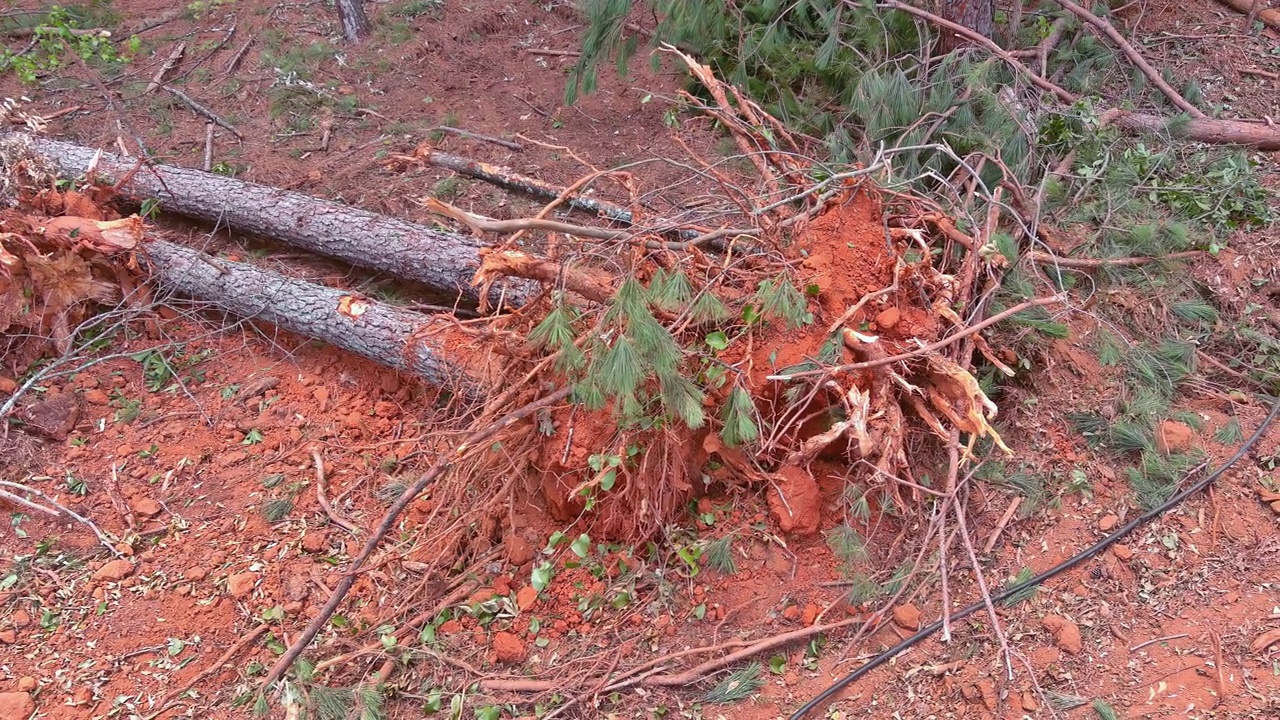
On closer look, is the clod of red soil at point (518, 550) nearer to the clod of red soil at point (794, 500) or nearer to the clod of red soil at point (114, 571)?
the clod of red soil at point (794, 500)

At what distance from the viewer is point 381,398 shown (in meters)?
3.66

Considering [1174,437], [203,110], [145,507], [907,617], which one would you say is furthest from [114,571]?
[1174,437]

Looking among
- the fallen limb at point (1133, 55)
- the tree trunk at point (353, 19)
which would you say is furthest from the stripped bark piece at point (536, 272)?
the tree trunk at point (353, 19)

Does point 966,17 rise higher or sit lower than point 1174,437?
higher

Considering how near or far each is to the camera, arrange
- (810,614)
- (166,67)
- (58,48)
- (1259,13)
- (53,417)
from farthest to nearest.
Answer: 1. (58,48)
2. (166,67)
3. (1259,13)
4. (53,417)
5. (810,614)

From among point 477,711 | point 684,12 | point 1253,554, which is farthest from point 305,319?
point 1253,554

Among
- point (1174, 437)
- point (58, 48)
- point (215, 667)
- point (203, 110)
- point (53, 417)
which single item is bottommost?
point (215, 667)

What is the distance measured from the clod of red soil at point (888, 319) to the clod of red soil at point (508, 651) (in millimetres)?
1592

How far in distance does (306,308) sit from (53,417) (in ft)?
3.82

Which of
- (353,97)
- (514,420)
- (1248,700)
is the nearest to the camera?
(1248,700)

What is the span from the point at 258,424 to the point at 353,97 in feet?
8.78

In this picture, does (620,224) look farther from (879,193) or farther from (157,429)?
(157,429)

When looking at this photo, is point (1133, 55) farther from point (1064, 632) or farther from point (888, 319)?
point (1064, 632)

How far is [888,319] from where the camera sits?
103 inches
